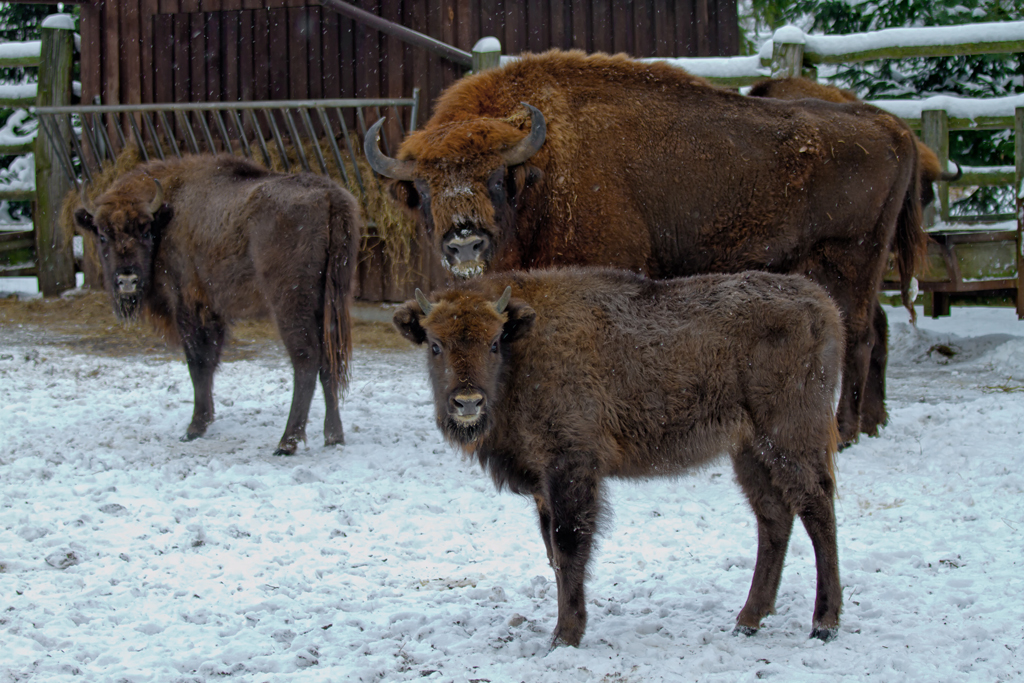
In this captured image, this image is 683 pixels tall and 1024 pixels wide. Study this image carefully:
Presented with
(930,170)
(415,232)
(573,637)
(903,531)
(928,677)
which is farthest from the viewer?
(415,232)

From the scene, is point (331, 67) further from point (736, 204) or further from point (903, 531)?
point (903, 531)

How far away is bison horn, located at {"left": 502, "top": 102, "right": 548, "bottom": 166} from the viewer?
5473mm

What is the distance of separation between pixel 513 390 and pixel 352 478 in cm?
244

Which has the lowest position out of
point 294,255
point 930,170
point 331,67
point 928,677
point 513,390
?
point 928,677

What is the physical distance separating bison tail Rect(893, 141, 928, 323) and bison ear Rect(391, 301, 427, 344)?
14.7 feet

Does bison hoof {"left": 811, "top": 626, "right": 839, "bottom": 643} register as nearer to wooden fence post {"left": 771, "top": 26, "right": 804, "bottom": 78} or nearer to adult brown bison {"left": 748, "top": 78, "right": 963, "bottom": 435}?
adult brown bison {"left": 748, "top": 78, "right": 963, "bottom": 435}

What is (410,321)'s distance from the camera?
156 inches

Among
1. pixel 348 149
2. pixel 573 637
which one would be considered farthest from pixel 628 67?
pixel 348 149

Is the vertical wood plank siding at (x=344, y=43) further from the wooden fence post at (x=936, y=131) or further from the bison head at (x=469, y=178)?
the bison head at (x=469, y=178)

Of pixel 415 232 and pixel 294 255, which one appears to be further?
pixel 415 232

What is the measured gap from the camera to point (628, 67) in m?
6.34

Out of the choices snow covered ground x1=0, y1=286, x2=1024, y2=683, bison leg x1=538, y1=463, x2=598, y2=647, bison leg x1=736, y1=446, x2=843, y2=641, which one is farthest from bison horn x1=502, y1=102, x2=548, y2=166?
bison leg x1=736, y1=446, x2=843, y2=641

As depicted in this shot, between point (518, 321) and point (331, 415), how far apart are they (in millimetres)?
3269

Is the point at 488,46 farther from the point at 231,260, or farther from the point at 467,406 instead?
the point at 467,406
